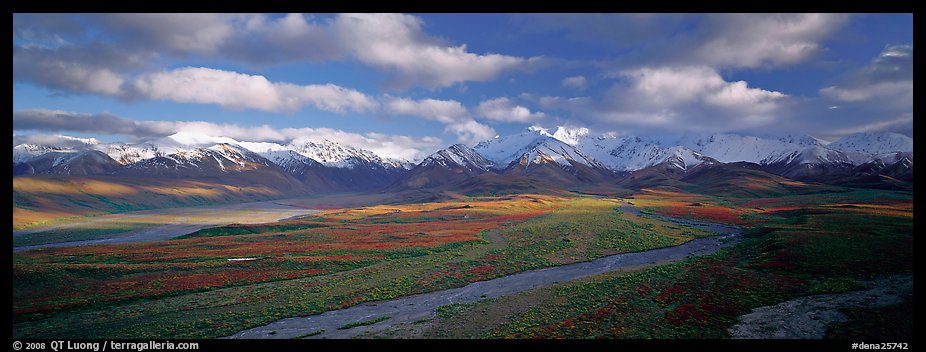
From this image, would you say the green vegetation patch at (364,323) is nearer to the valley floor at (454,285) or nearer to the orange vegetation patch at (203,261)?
the valley floor at (454,285)

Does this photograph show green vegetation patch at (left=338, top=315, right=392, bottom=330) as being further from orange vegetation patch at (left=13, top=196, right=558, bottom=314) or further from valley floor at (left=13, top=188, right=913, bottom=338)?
orange vegetation patch at (left=13, top=196, right=558, bottom=314)

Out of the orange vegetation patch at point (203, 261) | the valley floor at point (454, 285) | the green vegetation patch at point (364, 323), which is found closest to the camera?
the valley floor at point (454, 285)

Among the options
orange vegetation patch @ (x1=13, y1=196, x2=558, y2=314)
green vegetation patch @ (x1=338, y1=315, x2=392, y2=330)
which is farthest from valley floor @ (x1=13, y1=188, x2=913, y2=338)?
orange vegetation patch @ (x1=13, y1=196, x2=558, y2=314)

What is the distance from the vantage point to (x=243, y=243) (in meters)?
70.1

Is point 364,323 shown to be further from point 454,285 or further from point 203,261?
point 203,261

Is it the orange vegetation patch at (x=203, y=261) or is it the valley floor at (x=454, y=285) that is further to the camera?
the orange vegetation patch at (x=203, y=261)

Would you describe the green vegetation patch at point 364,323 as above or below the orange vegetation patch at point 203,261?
above

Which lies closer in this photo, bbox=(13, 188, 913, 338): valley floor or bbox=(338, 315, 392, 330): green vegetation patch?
bbox=(13, 188, 913, 338): valley floor

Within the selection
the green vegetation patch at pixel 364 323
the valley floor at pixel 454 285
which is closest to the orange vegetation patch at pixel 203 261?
the valley floor at pixel 454 285

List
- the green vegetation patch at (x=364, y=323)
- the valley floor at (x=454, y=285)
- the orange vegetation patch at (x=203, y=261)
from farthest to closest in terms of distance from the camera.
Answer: the orange vegetation patch at (x=203, y=261) < the green vegetation patch at (x=364, y=323) < the valley floor at (x=454, y=285)
